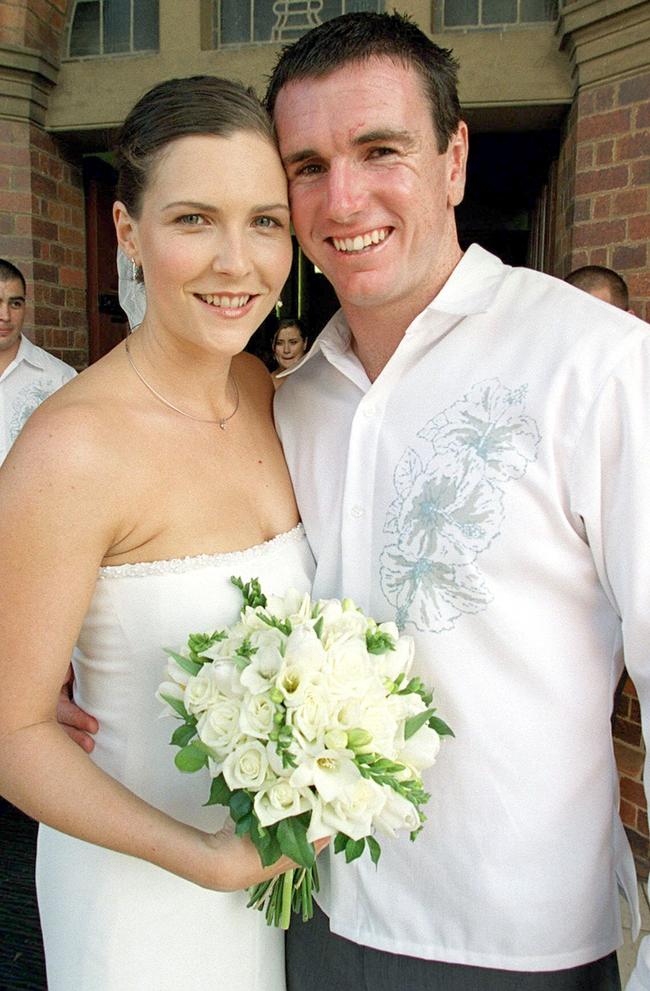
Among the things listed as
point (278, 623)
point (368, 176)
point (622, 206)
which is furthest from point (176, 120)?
point (622, 206)

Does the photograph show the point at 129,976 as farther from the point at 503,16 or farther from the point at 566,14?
the point at 503,16

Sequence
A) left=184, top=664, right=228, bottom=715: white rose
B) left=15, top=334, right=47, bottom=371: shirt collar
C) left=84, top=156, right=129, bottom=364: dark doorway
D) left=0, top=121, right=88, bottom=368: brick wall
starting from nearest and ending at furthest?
left=184, top=664, right=228, bottom=715: white rose < left=15, top=334, right=47, bottom=371: shirt collar < left=0, top=121, right=88, bottom=368: brick wall < left=84, top=156, right=129, bottom=364: dark doorway

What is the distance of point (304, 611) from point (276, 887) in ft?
2.03

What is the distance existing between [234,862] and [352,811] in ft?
0.93

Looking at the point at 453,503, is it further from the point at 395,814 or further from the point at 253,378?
the point at 253,378

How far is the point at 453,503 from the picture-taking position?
1.63 metres

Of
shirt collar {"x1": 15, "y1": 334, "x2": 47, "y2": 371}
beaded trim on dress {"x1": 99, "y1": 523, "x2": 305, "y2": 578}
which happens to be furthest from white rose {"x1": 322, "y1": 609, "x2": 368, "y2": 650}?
shirt collar {"x1": 15, "y1": 334, "x2": 47, "y2": 371}

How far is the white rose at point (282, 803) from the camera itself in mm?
1350

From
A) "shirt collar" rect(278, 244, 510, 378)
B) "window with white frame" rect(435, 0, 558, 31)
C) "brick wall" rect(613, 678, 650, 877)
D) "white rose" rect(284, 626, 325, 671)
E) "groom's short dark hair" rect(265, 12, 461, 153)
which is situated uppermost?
"window with white frame" rect(435, 0, 558, 31)

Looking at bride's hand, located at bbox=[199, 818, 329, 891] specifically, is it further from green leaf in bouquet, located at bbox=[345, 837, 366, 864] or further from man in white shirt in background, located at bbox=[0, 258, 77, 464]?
man in white shirt in background, located at bbox=[0, 258, 77, 464]

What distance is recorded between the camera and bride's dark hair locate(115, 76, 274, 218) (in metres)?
1.75

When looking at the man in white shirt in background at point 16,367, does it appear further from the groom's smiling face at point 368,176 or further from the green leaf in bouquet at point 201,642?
the green leaf in bouquet at point 201,642

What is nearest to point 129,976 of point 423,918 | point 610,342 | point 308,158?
point 423,918

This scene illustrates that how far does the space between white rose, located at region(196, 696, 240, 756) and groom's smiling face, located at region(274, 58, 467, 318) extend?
939 millimetres
